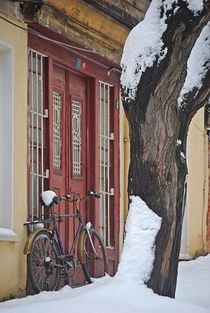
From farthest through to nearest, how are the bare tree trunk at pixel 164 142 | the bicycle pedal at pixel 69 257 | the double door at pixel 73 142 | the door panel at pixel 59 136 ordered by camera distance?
the door panel at pixel 59 136 → the double door at pixel 73 142 → the bicycle pedal at pixel 69 257 → the bare tree trunk at pixel 164 142

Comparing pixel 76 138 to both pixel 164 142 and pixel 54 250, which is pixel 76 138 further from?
pixel 164 142

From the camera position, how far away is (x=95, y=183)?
44.4 feet

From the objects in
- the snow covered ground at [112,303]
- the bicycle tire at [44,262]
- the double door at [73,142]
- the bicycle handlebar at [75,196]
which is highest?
the double door at [73,142]

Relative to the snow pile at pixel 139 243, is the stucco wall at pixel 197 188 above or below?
above

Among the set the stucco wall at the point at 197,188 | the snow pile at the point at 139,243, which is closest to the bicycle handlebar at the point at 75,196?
the snow pile at the point at 139,243

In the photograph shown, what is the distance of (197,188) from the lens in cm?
1819

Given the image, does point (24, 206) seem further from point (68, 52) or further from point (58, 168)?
point (68, 52)

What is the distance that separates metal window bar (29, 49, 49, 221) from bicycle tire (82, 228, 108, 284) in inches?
36.0

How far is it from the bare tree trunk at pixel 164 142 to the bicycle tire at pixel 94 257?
3.04 m

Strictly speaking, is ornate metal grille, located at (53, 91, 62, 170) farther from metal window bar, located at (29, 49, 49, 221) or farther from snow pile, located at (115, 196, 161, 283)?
snow pile, located at (115, 196, 161, 283)

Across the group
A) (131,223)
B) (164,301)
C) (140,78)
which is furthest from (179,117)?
(164,301)

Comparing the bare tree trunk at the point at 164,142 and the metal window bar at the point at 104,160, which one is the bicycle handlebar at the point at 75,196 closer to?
the metal window bar at the point at 104,160

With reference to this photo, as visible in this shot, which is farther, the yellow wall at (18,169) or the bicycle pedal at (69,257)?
the bicycle pedal at (69,257)

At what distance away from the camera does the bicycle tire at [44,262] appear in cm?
1090
